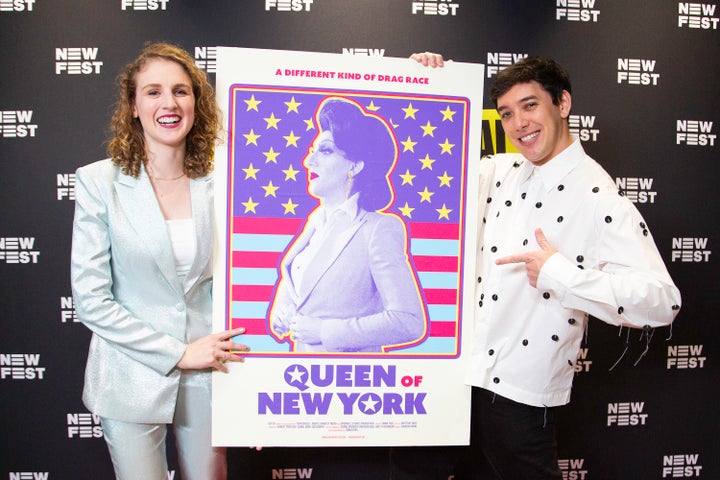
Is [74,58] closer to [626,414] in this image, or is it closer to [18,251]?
[18,251]

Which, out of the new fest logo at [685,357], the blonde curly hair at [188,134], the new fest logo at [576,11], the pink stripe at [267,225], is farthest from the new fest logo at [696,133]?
the blonde curly hair at [188,134]

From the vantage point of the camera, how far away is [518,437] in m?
1.60

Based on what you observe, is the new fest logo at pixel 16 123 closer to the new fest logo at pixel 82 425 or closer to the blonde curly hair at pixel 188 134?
the blonde curly hair at pixel 188 134

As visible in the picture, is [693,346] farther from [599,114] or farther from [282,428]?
[282,428]

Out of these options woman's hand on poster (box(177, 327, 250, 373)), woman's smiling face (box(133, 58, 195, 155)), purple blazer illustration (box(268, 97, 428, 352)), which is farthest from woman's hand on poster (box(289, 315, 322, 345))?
woman's smiling face (box(133, 58, 195, 155))

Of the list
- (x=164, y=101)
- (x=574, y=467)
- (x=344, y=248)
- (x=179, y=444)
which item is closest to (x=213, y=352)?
(x=179, y=444)

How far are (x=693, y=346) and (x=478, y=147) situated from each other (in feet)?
6.55

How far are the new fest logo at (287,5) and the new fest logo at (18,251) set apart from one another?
1.61 m

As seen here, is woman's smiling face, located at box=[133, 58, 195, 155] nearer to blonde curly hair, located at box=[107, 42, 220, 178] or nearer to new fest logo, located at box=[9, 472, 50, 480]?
blonde curly hair, located at box=[107, 42, 220, 178]

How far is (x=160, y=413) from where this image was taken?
1516 mm

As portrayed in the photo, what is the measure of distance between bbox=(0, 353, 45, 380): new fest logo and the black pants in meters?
2.13

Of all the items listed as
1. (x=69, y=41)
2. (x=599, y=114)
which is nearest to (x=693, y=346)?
(x=599, y=114)

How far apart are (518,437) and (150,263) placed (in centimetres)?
128

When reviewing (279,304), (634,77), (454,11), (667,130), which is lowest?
(279,304)
